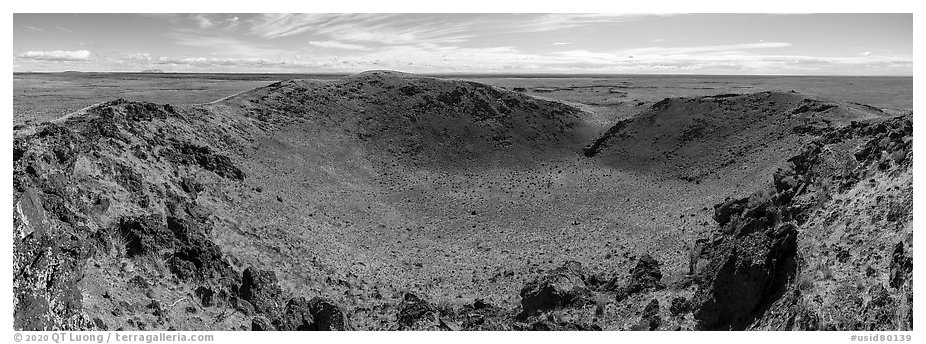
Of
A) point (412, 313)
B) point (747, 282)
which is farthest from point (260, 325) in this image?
point (747, 282)

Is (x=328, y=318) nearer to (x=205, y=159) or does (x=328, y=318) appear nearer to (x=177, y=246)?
(x=177, y=246)

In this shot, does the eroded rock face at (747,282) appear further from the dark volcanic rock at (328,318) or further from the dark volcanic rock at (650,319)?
the dark volcanic rock at (328,318)

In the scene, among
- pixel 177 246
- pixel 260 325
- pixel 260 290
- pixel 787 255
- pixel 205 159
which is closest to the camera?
pixel 787 255

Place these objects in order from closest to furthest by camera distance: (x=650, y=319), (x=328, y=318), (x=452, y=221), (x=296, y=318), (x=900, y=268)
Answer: (x=900, y=268)
(x=650, y=319)
(x=328, y=318)
(x=296, y=318)
(x=452, y=221)

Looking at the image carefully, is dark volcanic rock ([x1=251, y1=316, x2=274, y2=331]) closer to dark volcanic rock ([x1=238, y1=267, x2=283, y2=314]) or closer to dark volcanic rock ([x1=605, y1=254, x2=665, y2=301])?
dark volcanic rock ([x1=238, y1=267, x2=283, y2=314])

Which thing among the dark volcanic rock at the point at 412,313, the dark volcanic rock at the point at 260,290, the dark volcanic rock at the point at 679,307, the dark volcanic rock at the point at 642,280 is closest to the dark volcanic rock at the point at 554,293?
the dark volcanic rock at the point at 642,280
